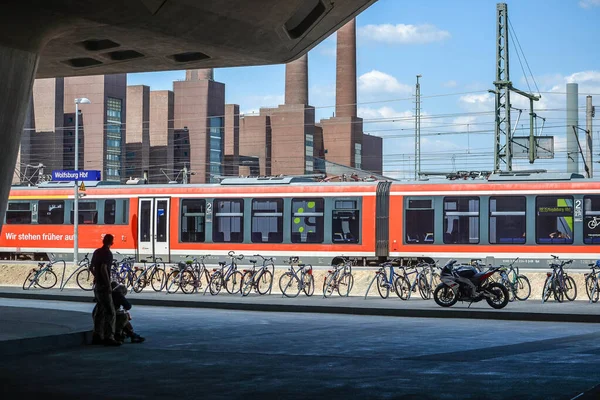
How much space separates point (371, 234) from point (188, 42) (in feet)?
53.9

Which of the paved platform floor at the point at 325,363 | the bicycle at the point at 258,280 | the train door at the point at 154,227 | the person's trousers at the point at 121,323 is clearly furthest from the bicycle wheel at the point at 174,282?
the person's trousers at the point at 121,323

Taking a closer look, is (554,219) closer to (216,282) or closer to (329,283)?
(329,283)

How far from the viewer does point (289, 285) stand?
25.7 metres

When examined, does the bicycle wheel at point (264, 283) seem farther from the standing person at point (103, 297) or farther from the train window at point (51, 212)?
the train window at point (51, 212)

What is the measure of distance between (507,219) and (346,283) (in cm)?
729

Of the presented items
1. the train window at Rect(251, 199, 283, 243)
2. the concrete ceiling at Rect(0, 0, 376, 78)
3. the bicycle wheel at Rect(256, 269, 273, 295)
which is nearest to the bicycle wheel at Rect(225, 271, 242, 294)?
the bicycle wheel at Rect(256, 269, 273, 295)

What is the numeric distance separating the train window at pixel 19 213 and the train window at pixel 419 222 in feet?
53.1

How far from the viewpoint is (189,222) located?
3428cm

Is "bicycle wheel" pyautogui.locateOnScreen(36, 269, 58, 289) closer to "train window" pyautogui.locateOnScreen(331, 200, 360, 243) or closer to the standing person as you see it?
"train window" pyautogui.locateOnScreen(331, 200, 360, 243)

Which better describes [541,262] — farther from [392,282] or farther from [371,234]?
[392,282]

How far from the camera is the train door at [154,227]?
34.6 metres

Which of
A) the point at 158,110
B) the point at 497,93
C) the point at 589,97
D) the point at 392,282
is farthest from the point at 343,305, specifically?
the point at 158,110

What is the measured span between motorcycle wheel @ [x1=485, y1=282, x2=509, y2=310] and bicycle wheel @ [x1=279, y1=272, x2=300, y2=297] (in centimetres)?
610

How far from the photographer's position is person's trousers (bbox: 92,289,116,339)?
568 inches
